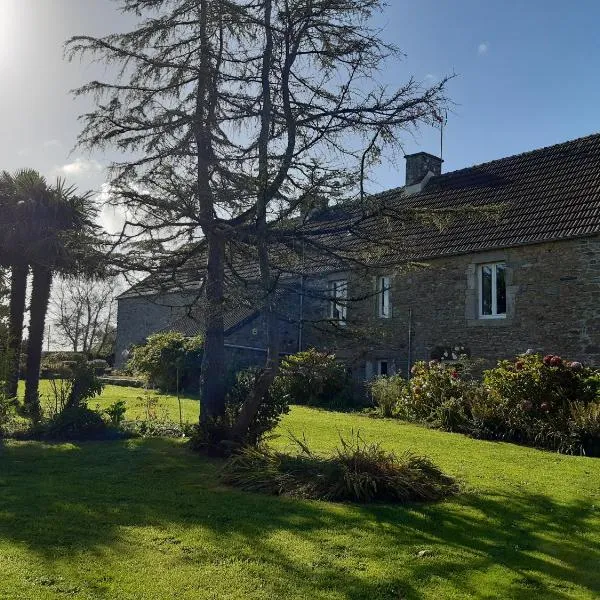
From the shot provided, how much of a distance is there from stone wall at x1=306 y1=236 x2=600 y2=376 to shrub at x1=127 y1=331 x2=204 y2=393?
193 inches

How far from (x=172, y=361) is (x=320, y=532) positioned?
52.0 ft

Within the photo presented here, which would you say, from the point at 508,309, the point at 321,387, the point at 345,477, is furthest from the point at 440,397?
the point at 345,477

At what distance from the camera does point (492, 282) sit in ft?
55.7

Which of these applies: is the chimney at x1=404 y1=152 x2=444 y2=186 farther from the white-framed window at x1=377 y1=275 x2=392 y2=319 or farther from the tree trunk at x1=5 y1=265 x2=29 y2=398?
the tree trunk at x1=5 y1=265 x2=29 y2=398

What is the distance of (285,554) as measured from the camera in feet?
16.5

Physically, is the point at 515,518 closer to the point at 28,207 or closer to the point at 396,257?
the point at 396,257

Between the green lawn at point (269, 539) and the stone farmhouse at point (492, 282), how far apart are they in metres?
4.75

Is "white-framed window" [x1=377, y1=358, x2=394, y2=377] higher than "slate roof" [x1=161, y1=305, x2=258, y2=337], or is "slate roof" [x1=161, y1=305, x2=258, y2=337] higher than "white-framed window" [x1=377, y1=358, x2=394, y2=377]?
"slate roof" [x1=161, y1=305, x2=258, y2=337]

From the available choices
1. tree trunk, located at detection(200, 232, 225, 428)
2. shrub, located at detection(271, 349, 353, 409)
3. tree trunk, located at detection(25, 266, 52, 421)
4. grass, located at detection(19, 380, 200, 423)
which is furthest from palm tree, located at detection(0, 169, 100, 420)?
shrub, located at detection(271, 349, 353, 409)

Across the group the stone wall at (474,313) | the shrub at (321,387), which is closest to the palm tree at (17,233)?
the stone wall at (474,313)

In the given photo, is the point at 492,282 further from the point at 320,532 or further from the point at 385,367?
the point at 320,532

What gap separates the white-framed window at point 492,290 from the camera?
16.7m

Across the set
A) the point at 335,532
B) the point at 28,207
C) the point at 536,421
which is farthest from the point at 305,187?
the point at 28,207

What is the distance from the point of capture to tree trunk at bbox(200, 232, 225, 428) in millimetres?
9719
